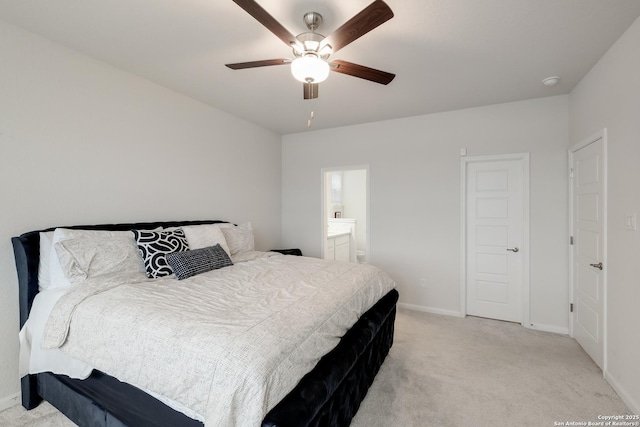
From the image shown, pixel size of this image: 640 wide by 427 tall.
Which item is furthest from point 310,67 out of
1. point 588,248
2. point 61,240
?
point 588,248

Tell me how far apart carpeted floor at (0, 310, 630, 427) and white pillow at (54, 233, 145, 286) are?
95 centimetres

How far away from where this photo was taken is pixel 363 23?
1.49 metres

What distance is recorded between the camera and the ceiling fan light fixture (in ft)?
5.54

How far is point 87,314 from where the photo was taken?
1.61m

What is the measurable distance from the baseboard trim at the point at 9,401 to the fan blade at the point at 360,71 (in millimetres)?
3189

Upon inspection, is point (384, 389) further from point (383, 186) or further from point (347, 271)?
point (383, 186)

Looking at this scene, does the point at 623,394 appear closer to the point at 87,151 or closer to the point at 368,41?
→ the point at 368,41

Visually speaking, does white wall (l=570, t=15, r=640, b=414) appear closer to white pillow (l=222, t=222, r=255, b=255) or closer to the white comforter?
the white comforter

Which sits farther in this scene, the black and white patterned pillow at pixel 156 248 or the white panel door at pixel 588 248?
the white panel door at pixel 588 248

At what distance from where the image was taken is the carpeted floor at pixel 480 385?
1.86 metres

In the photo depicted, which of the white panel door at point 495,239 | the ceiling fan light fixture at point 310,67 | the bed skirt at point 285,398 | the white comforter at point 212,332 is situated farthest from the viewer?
the white panel door at point 495,239

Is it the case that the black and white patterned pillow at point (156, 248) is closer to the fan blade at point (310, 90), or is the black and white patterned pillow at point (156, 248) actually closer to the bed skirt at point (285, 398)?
the bed skirt at point (285, 398)

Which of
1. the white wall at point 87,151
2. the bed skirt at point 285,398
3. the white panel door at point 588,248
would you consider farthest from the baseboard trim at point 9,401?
the white panel door at point 588,248

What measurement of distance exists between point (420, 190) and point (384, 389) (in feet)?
8.26
